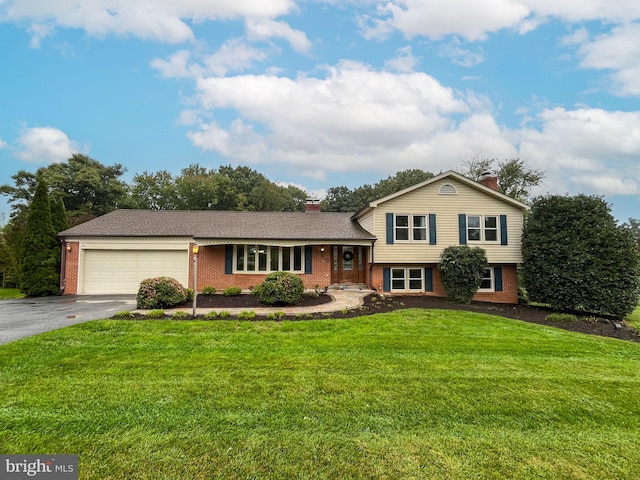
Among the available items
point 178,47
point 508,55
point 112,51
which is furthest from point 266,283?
point 508,55

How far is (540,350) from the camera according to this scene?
6.15m

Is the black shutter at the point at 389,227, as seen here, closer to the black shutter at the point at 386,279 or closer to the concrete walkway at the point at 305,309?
the black shutter at the point at 386,279

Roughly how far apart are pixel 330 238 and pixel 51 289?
13.6 m

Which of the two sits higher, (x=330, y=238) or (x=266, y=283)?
(x=330, y=238)

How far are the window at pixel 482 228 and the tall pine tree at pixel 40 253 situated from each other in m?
20.2

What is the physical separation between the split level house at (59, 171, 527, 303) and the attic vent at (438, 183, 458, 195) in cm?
4

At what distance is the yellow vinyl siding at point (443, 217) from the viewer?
14.3m

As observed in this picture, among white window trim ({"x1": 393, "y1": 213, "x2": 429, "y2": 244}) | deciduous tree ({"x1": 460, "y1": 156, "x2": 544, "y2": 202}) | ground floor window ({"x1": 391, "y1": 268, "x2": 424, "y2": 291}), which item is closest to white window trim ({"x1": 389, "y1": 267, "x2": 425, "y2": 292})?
ground floor window ({"x1": 391, "y1": 268, "x2": 424, "y2": 291})

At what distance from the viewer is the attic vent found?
14.6 meters

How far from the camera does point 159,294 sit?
985 cm

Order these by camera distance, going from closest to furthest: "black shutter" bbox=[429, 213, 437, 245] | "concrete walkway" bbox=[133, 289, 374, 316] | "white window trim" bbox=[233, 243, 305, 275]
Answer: "concrete walkway" bbox=[133, 289, 374, 316]
"black shutter" bbox=[429, 213, 437, 245]
"white window trim" bbox=[233, 243, 305, 275]

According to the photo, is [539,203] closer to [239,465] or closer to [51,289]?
[239,465]

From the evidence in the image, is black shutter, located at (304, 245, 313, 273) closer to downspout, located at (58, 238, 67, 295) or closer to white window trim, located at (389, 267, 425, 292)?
white window trim, located at (389, 267, 425, 292)

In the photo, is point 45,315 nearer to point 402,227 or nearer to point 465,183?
point 402,227
